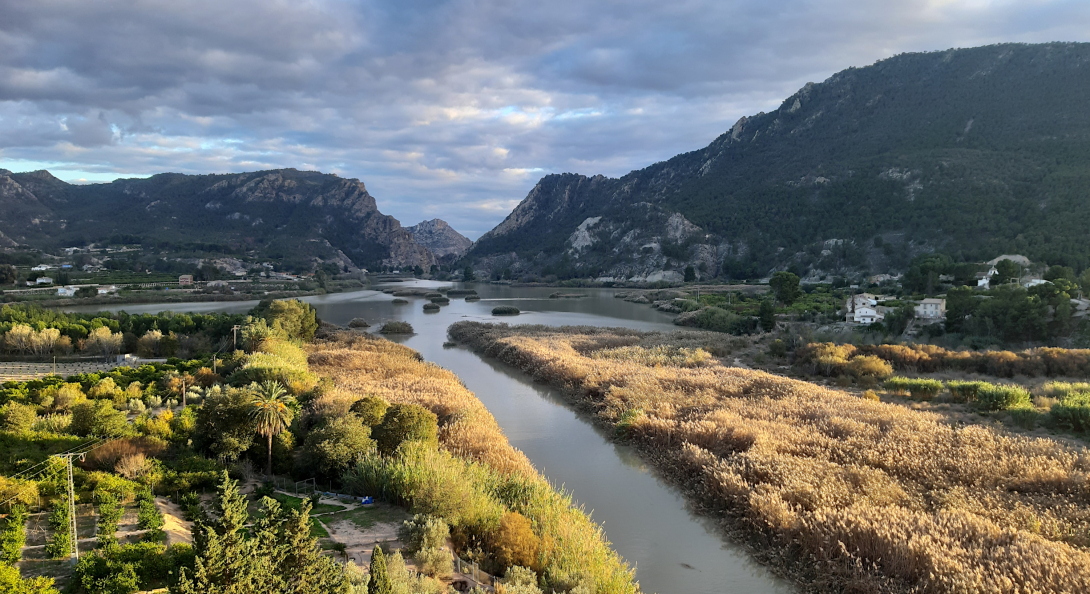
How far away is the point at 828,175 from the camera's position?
116188mm

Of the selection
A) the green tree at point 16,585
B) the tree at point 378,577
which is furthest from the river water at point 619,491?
the green tree at point 16,585

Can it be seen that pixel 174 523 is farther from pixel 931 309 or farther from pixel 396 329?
pixel 931 309

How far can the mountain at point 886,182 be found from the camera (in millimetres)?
78812

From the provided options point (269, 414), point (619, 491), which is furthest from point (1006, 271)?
point (269, 414)

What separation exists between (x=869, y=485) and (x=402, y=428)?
41.9 ft

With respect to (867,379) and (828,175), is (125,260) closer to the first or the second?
(867,379)

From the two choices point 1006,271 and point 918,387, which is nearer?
point 918,387

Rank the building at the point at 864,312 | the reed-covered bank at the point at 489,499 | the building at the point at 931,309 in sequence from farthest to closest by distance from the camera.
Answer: the building at the point at 864,312 → the building at the point at 931,309 → the reed-covered bank at the point at 489,499

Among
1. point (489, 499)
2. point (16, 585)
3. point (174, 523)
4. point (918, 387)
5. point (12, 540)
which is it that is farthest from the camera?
point (918, 387)

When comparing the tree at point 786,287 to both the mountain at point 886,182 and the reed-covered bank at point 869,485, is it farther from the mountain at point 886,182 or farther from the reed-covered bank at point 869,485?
the reed-covered bank at point 869,485

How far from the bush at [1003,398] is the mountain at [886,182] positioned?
168 ft

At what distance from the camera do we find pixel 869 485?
13172mm

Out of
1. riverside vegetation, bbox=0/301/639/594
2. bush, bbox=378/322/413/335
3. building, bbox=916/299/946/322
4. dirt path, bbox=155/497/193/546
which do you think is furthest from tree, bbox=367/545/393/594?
bush, bbox=378/322/413/335

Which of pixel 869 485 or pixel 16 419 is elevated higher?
pixel 16 419
